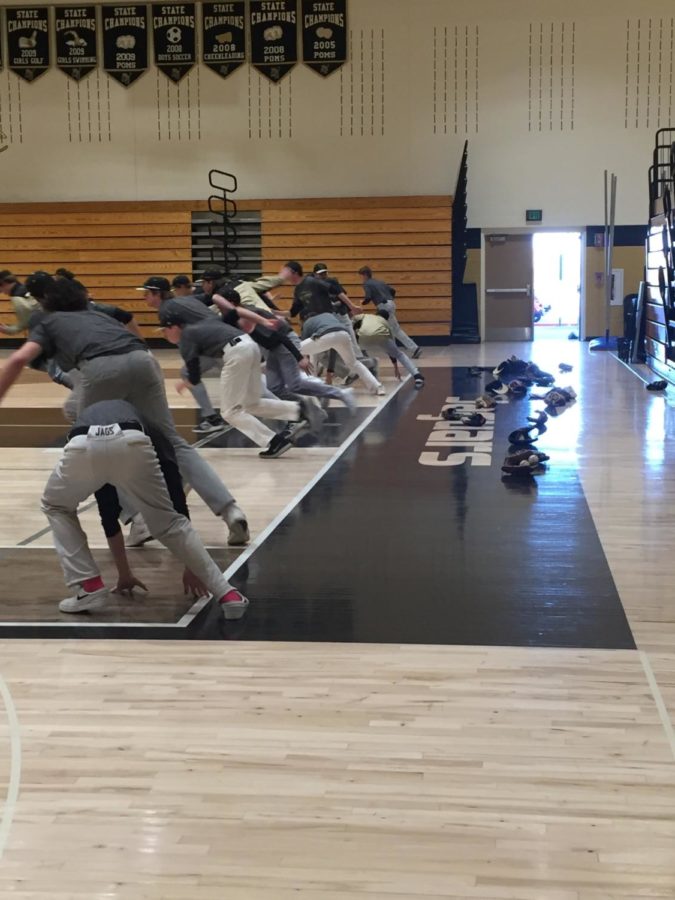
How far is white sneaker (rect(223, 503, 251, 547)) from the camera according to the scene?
6.48 meters

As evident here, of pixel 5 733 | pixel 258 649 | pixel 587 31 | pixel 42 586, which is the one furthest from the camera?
pixel 587 31

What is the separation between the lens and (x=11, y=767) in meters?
3.71

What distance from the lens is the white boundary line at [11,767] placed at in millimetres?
3281

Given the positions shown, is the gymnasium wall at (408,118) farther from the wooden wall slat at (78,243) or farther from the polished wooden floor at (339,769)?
the polished wooden floor at (339,769)

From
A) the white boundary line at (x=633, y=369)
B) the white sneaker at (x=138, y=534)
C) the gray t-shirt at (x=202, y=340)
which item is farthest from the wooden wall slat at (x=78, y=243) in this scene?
the white sneaker at (x=138, y=534)

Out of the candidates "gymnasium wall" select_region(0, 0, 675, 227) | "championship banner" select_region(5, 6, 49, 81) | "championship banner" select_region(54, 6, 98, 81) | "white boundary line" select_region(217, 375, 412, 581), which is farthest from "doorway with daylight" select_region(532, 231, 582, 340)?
"white boundary line" select_region(217, 375, 412, 581)

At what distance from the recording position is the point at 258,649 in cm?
481

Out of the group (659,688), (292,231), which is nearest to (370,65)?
(292,231)

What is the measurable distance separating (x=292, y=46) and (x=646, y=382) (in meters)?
11.9

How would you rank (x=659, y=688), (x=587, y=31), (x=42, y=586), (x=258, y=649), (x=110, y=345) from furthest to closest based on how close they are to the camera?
(x=587, y=31)
(x=42, y=586)
(x=110, y=345)
(x=258, y=649)
(x=659, y=688)

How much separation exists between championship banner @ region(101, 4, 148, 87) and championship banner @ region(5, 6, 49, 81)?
52.2 inches

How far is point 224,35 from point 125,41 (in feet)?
6.94

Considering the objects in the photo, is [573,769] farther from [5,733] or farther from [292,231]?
[292,231]

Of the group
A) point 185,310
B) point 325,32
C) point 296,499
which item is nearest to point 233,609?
point 296,499
